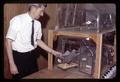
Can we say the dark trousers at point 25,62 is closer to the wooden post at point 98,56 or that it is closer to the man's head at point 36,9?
the man's head at point 36,9

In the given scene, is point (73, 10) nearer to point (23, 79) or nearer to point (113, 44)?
point (113, 44)

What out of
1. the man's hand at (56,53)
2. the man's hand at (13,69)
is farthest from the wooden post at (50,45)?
the man's hand at (13,69)

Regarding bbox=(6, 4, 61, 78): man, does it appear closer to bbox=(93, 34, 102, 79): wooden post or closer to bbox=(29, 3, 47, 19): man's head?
bbox=(29, 3, 47, 19): man's head

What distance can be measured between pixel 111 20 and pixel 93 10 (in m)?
0.08

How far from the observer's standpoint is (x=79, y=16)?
0.96 metres

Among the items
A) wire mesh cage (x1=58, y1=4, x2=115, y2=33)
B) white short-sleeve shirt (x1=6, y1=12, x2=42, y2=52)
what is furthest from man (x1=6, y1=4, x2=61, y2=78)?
wire mesh cage (x1=58, y1=4, x2=115, y2=33)

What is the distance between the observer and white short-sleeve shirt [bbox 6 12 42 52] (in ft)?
3.00

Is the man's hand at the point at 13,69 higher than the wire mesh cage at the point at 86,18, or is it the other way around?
the wire mesh cage at the point at 86,18

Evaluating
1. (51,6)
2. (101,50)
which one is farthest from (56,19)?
(101,50)

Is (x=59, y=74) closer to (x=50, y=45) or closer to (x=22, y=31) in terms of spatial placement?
(x=50, y=45)

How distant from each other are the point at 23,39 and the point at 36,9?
0.13 meters

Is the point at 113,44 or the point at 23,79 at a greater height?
the point at 113,44

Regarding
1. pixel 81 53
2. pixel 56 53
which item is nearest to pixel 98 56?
pixel 81 53

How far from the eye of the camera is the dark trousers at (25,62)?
3.07ft
